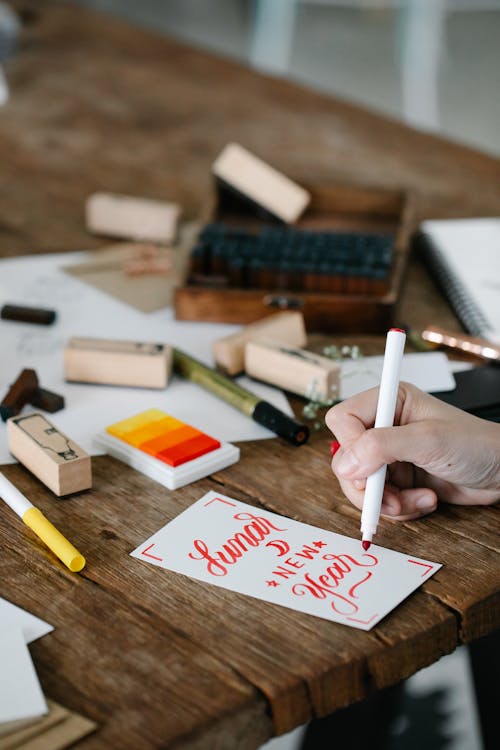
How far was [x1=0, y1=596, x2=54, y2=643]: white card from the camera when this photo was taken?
84cm

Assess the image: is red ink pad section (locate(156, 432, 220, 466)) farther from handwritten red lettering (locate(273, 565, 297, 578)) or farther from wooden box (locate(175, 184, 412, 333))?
wooden box (locate(175, 184, 412, 333))

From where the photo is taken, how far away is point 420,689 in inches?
74.0

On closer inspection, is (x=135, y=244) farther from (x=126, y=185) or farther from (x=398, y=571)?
(x=398, y=571)

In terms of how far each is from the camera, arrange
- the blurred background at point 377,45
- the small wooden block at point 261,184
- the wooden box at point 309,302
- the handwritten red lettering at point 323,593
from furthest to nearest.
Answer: the blurred background at point 377,45, the small wooden block at point 261,184, the wooden box at point 309,302, the handwritten red lettering at point 323,593

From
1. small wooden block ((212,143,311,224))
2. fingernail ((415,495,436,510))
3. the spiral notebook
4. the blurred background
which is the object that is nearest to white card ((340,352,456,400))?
the spiral notebook

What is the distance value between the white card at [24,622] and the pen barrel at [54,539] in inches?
2.8

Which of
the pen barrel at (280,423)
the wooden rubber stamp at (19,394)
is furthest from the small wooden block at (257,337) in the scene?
the wooden rubber stamp at (19,394)

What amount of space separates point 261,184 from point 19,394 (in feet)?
2.31

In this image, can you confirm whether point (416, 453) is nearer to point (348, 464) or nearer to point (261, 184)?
point (348, 464)

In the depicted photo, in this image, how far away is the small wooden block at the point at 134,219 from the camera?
172 centimetres

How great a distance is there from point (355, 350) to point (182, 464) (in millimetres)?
337

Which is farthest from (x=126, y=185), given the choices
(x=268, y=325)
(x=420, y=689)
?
(x=420, y=689)

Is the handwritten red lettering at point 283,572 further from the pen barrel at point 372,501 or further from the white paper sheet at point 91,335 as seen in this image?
the white paper sheet at point 91,335

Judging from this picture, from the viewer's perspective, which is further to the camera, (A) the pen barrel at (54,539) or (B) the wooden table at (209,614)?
(A) the pen barrel at (54,539)
